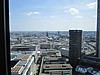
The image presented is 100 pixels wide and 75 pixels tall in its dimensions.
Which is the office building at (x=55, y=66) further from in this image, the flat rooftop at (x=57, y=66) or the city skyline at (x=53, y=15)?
the city skyline at (x=53, y=15)

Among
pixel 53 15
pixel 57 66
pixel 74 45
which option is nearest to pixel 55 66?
pixel 57 66

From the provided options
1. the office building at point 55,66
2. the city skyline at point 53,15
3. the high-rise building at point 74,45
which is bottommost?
the office building at point 55,66

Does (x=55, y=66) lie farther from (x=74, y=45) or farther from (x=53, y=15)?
(x=53, y=15)

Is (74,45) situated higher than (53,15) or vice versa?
(53,15)

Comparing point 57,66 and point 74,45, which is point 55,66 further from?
point 74,45

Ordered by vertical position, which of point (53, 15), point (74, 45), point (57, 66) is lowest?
point (57, 66)

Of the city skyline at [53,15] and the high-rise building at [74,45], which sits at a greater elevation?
the city skyline at [53,15]

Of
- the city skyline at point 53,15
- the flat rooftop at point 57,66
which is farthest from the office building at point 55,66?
the city skyline at point 53,15
